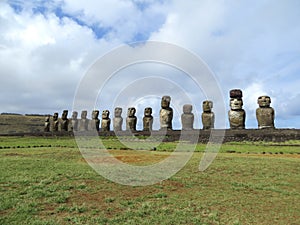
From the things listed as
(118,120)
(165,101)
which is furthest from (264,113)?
(118,120)

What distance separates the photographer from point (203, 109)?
2709cm

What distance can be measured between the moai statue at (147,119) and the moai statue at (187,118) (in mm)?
3352

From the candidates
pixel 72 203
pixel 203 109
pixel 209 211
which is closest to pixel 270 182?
pixel 209 211

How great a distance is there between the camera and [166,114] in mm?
28500

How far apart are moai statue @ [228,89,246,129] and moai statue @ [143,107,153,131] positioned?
762cm

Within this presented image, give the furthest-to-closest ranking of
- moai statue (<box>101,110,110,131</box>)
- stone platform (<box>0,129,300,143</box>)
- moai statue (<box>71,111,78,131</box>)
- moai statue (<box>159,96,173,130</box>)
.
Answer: moai statue (<box>71,111,78,131</box>) < moai statue (<box>101,110,110,131</box>) < moai statue (<box>159,96,173,130</box>) < stone platform (<box>0,129,300,143</box>)

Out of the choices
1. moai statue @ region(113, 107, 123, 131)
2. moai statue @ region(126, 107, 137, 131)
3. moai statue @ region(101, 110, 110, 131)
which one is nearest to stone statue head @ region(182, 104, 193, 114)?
moai statue @ region(126, 107, 137, 131)

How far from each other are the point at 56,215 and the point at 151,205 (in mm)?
2183

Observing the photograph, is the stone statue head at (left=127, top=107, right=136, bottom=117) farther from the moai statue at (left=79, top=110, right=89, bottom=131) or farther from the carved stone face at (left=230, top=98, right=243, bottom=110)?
the carved stone face at (left=230, top=98, right=243, bottom=110)

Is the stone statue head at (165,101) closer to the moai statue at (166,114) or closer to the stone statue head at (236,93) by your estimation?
the moai statue at (166,114)

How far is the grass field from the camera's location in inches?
293

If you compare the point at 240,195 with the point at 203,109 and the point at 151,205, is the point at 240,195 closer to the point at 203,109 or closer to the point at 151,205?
the point at 151,205

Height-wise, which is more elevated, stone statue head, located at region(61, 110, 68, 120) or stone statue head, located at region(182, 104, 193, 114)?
stone statue head, located at region(61, 110, 68, 120)

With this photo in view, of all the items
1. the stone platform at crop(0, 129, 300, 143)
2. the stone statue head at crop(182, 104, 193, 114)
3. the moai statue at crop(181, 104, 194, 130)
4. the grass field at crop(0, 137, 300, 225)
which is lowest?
the grass field at crop(0, 137, 300, 225)
